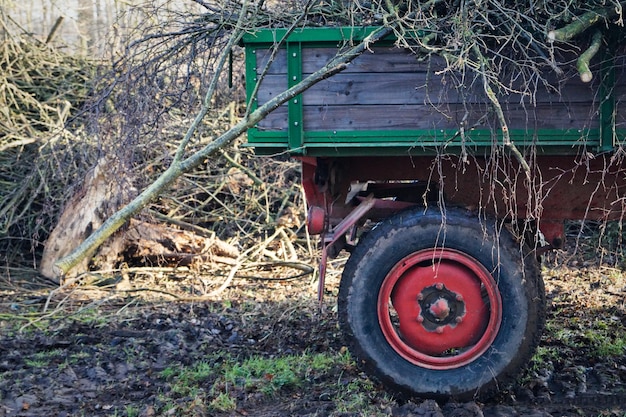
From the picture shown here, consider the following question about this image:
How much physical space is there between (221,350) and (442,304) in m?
2.12

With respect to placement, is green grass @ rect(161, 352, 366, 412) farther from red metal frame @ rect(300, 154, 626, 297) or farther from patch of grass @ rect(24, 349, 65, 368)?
patch of grass @ rect(24, 349, 65, 368)

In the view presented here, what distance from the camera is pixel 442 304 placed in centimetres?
400

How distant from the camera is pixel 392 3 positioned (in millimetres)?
3953

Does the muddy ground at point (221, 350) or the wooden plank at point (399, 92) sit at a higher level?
the wooden plank at point (399, 92)

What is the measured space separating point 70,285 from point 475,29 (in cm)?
570

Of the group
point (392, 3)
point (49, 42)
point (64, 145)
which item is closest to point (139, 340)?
point (392, 3)

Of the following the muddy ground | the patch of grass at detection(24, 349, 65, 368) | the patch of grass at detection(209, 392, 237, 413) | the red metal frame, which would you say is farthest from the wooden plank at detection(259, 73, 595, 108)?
the patch of grass at detection(24, 349, 65, 368)

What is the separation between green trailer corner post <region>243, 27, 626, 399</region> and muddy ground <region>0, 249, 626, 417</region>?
1.07ft

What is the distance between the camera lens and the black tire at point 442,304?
388cm

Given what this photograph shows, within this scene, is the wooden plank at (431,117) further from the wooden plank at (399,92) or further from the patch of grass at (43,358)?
the patch of grass at (43,358)

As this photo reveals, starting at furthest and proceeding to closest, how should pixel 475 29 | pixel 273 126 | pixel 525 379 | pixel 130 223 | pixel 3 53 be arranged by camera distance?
pixel 3 53 < pixel 130 223 < pixel 525 379 < pixel 273 126 < pixel 475 29

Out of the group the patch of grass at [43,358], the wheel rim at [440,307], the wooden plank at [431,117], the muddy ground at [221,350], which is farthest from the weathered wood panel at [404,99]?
the patch of grass at [43,358]

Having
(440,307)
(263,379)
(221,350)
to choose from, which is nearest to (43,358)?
(221,350)

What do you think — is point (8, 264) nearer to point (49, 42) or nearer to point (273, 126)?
point (49, 42)
